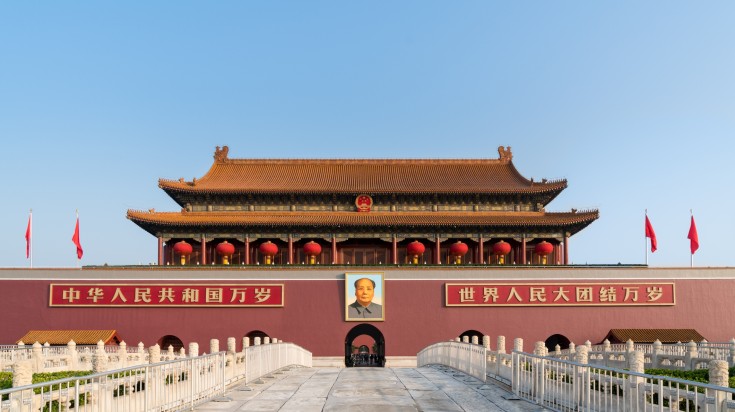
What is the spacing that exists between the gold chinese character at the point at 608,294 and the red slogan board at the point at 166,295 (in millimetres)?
14424

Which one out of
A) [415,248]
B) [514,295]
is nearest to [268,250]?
[415,248]

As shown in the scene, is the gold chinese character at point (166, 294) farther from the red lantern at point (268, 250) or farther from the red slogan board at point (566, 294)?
the red slogan board at point (566, 294)

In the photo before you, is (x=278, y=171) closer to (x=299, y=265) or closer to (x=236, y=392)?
(x=299, y=265)

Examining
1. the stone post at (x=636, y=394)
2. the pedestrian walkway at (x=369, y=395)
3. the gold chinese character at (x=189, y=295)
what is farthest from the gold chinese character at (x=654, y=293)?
the stone post at (x=636, y=394)

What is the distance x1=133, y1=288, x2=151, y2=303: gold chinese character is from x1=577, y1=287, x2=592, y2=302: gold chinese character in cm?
1932

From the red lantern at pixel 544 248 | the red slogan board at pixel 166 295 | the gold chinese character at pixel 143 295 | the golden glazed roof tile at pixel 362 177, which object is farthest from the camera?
the golden glazed roof tile at pixel 362 177

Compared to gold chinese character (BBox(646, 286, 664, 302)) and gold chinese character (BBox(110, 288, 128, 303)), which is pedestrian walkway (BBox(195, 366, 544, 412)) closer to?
gold chinese character (BBox(110, 288, 128, 303))

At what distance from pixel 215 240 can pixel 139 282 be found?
16.9ft

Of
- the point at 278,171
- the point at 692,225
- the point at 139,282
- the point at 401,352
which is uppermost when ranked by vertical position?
the point at 278,171

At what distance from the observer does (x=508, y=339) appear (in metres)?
34.4

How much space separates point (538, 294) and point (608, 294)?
10.4 ft

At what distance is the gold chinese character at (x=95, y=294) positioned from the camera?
1350 inches

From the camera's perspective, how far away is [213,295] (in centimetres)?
3459

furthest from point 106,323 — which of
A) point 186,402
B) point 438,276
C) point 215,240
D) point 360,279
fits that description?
point 186,402
